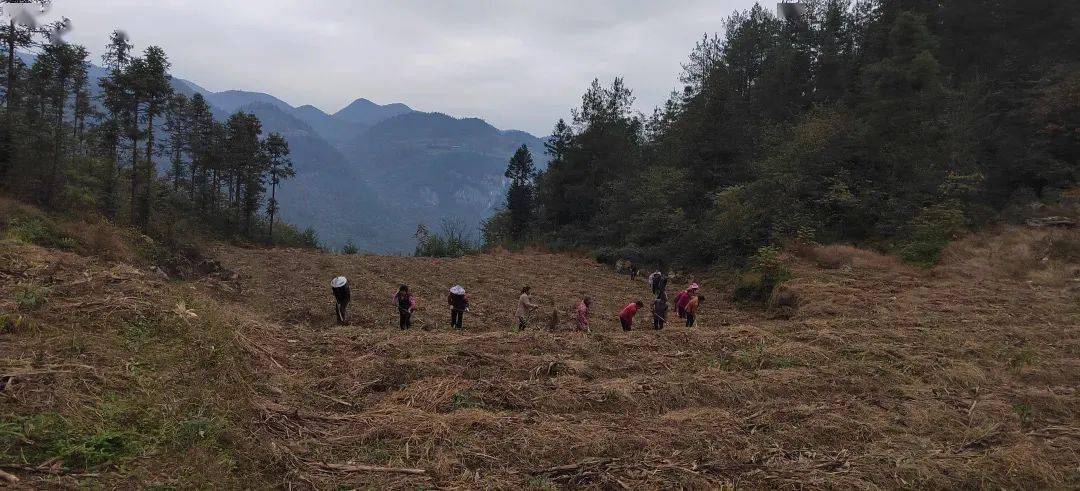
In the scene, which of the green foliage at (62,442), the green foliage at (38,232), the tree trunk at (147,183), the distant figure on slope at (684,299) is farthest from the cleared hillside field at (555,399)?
the tree trunk at (147,183)

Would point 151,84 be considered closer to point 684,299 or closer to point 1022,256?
point 684,299

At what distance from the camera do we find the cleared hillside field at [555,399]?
4.43 meters

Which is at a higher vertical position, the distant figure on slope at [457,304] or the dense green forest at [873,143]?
the dense green forest at [873,143]

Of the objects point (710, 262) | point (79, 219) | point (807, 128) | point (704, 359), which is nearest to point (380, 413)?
point (704, 359)

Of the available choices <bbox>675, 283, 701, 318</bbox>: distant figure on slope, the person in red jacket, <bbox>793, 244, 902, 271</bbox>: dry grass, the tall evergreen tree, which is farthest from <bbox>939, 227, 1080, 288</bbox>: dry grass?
the tall evergreen tree

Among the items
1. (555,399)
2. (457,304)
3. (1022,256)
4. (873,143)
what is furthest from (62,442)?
(873,143)

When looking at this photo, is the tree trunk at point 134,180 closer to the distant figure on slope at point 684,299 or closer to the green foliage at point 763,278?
the distant figure on slope at point 684,299

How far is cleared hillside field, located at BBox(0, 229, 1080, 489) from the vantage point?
443 centimetres

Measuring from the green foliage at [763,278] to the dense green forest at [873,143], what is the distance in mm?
2750

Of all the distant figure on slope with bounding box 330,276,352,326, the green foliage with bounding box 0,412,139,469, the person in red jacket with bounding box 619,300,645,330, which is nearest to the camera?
the green foliage with bounding box 0,412,139,469

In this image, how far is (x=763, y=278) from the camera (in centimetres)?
1809

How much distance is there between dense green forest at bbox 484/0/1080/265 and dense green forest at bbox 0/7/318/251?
24.3 metres

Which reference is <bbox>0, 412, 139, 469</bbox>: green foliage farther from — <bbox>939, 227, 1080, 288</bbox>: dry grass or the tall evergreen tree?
the tall evergreen tree

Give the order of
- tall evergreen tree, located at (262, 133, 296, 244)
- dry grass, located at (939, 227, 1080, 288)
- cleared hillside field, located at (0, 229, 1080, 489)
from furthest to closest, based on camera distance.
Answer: tall evergreen tree, located at (262, 133, 296, 244) → dry grass, located at (939, 227, 1080, 288) → cleared hillside field, located at (0, 229, 1080, 489)
